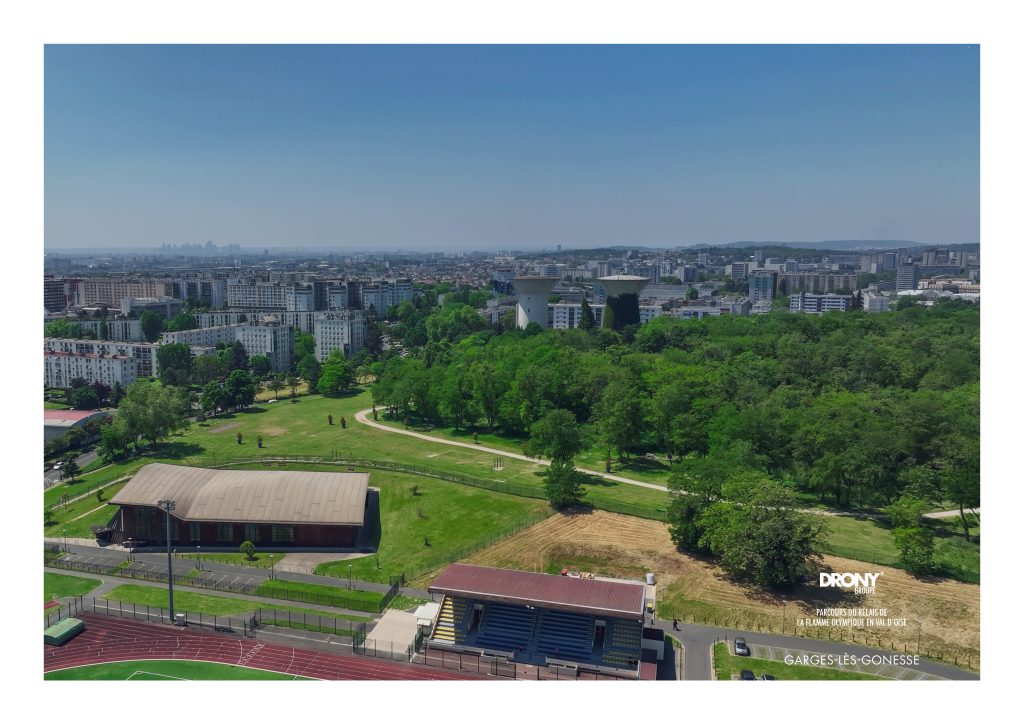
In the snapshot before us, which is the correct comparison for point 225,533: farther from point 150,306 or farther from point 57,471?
point 150,306

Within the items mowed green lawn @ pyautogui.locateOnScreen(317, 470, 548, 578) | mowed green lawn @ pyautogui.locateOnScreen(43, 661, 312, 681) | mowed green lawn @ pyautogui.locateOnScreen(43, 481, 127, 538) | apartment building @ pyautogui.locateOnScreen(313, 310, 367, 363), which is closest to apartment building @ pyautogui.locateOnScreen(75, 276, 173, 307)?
apartment building @ pyautogui.locateOnScreen(313, 310, 367, 363)

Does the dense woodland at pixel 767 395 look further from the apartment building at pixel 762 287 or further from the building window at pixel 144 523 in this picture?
the apartment building at pixel 762 287

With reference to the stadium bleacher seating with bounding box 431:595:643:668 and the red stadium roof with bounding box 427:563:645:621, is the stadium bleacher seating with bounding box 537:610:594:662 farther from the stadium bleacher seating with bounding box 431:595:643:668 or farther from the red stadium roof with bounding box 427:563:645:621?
the red stadium roof with bounding box 427:563:645:621

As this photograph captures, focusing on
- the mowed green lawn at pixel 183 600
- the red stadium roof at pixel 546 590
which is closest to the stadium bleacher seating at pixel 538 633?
the red stadium roof at pixel 546 590

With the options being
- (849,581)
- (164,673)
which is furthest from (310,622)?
(849,581)

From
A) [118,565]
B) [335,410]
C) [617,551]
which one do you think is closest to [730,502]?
[617,551]
